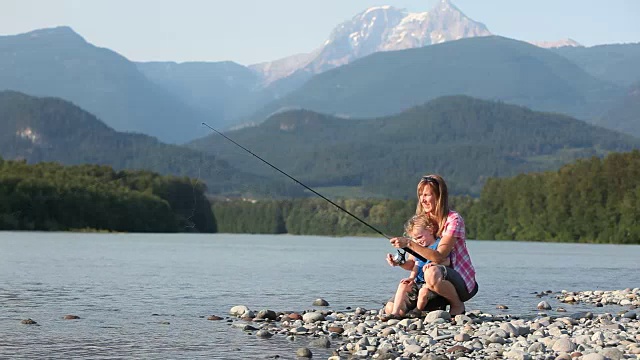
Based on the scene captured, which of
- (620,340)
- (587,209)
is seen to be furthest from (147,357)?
(587,209)

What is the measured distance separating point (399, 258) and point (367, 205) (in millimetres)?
109061

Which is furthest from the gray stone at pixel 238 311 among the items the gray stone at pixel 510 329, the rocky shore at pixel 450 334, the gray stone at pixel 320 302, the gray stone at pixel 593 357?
the gray stone at pixel 593 357

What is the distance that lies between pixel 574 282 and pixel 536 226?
82.3m

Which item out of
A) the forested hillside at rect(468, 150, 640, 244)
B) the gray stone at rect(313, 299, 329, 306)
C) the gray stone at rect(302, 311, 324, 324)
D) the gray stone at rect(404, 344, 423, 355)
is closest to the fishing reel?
the gray stone at rect(404, 344, 423, 355)

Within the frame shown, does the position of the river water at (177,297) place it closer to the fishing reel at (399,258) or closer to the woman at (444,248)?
the fishing reel at (399,258)

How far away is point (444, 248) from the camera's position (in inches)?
525

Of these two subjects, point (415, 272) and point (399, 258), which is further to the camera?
point (415, 272)

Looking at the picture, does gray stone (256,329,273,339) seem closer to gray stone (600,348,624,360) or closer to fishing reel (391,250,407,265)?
fishing reel (391,250,407,265)

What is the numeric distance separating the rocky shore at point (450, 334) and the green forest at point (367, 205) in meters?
66.0

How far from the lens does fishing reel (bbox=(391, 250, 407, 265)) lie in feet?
43.7

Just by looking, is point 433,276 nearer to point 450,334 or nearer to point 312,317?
point 450,334

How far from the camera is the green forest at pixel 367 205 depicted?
3634 inches

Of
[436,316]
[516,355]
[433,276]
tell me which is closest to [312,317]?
[436,316]

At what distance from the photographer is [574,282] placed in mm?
28047
